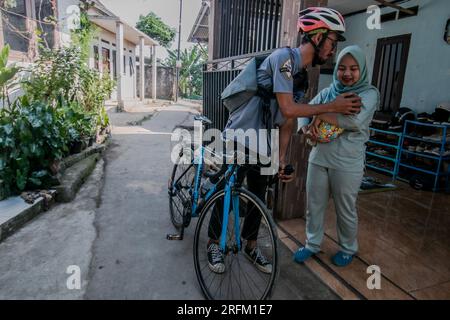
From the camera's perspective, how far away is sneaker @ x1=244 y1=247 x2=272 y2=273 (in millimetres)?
2445

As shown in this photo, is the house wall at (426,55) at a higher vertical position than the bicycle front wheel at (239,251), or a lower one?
higher

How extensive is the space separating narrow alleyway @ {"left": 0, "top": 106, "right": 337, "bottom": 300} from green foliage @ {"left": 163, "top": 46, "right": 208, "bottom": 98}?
860 inches

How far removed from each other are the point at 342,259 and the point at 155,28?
30886mm

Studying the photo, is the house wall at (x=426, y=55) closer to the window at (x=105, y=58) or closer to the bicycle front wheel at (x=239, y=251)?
the bicycle front wheel at (x=239, y=251)

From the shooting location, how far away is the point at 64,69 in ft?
16.8

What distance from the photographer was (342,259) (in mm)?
2568

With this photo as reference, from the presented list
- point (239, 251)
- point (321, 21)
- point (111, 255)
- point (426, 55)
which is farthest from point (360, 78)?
point (426, 55)

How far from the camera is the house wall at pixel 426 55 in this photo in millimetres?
4961

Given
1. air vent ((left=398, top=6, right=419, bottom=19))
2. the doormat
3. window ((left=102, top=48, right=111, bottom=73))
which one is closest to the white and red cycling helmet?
the doormat

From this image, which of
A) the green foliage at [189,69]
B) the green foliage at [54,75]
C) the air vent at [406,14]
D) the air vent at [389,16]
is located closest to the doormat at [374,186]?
the air vent at [406,14]

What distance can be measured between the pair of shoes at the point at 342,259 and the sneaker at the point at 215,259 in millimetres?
938

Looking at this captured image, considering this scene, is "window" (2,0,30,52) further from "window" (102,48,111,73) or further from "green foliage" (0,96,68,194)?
"window" (102,48,111,73)

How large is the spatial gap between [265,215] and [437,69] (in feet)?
15.7
